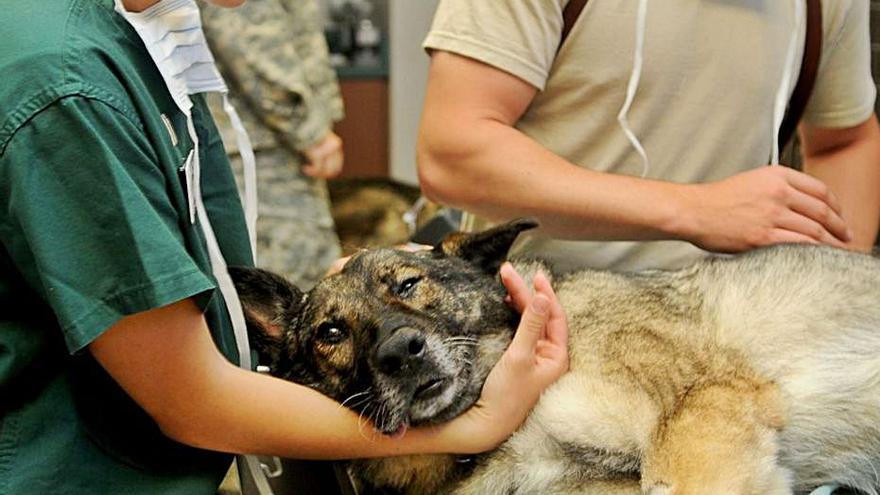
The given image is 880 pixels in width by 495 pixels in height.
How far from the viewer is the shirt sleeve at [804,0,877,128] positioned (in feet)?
6.24

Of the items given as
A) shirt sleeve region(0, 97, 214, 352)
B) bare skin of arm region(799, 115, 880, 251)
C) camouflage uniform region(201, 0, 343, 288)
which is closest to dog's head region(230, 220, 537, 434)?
shirt sleeve region(0, 97, 214, 352)

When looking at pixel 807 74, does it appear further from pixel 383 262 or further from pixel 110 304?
pixel 110 304

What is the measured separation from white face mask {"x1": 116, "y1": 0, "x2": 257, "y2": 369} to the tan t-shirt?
0.50 metres

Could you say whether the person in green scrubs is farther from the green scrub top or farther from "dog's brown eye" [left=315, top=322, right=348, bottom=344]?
"dog's brown eye" [left=315, top=322, right=348, bottom=344]

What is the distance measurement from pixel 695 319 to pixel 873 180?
75cm

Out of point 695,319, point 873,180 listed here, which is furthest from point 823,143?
point 695,319

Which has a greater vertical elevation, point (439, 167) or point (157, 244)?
point (157, 244)

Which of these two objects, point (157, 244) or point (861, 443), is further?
point (861, 443)

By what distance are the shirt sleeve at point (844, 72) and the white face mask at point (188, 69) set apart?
1223 mm

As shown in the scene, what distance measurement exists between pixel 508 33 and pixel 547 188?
29 centimetres

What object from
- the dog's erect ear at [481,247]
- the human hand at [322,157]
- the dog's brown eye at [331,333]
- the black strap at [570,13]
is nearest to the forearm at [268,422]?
the dog's brown eye at [331,333]

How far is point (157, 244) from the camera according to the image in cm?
111

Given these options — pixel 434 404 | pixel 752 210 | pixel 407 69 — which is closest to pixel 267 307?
pixel 434 404

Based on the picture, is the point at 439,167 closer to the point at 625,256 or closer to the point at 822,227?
the point at 625,256
